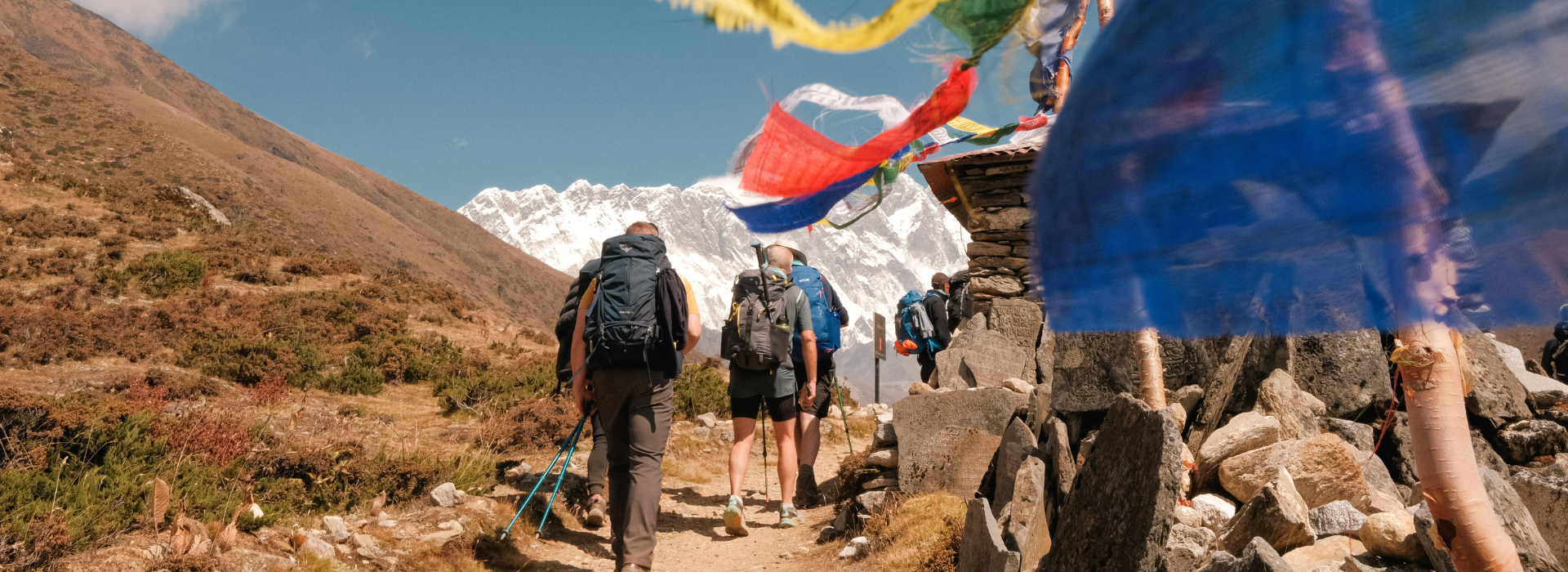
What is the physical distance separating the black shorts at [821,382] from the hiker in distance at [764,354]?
45 centimetres

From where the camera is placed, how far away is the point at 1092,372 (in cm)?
445

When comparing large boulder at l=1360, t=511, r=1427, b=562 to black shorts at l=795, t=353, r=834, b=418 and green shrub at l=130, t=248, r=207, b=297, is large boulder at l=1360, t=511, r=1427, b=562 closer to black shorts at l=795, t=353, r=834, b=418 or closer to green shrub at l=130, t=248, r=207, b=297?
black shorts at l=795, t=353, r=834, b=418

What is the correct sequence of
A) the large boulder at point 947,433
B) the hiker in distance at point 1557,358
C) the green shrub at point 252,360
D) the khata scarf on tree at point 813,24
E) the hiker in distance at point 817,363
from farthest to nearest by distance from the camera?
the green shrub at point 252,360 → the hiker in distance at point 1557,358 → the hiker in distance at point 817,363 → the large boulder at point 947,433 → the khata scarf on tree at point 813,24

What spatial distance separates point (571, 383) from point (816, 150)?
113 inches

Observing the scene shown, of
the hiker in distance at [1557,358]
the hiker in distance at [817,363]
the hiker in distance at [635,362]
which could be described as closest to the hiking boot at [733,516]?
the hiker in distance at [817,363]

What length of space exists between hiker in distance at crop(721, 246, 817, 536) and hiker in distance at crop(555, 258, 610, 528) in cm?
95

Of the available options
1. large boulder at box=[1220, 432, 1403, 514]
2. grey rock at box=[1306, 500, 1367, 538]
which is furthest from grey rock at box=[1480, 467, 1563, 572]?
large boulder at box=[1220, 432, 1403, 514]

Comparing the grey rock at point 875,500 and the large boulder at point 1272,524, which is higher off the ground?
the large boulder at point 1272,524

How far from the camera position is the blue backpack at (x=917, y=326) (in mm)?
8867

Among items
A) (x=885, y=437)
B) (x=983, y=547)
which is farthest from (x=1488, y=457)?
(x=885, y=437)

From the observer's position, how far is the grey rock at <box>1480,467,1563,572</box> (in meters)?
1.93

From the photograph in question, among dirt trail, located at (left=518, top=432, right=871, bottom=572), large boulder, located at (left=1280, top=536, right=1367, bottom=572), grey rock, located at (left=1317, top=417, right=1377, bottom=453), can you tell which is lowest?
dirt trail, located at (left=518, top=432, right=871, bottom=572)

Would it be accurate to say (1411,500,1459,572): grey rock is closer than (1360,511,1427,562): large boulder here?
Yes

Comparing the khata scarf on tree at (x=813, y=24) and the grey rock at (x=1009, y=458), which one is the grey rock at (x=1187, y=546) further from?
the khata scarf on tree at (x=813, y=24)
